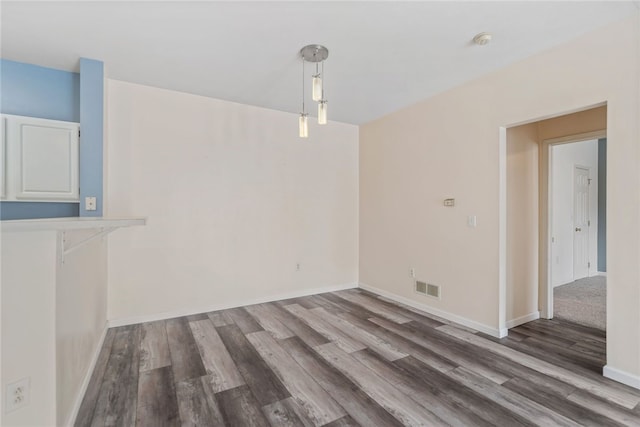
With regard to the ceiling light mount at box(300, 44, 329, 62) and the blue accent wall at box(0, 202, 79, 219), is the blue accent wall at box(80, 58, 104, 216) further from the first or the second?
the ceiling light mount at box(300, 44, 329, 62)

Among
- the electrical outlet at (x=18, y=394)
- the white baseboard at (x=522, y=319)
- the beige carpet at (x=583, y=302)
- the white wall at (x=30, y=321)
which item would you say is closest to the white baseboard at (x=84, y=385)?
the white wall at (x=30, y=321)

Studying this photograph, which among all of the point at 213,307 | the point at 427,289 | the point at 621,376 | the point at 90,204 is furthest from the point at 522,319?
the point at 90,204

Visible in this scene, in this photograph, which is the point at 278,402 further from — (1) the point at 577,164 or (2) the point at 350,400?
Answer: (1) the point at 577,164

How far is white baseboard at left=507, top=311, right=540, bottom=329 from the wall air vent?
0.78m

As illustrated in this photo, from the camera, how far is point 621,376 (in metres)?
2.20

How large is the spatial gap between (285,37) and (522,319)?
3893 millimetres

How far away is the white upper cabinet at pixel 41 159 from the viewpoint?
2569mm

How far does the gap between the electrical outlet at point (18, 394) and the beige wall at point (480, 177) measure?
3.64 meters

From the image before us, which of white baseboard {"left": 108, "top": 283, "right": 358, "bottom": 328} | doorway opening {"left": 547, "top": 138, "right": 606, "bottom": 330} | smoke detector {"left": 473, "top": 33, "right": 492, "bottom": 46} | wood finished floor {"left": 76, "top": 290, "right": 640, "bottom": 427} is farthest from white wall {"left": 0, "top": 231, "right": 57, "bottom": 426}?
doorway opening {"left": 547, "top": 138, "right": 606, "bottom": 330}

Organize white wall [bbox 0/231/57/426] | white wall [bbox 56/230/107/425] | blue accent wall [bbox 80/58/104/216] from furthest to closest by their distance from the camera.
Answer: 1. blue accent wall [bbox 80/58/104/216]
2. white wall [bbox 56/230/107/425]
3. white wall [bbox 0/231/57/426]

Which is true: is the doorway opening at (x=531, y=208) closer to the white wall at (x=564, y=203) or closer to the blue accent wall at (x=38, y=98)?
the white wall at (x=564, y=203)

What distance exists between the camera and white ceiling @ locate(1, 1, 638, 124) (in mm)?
2082

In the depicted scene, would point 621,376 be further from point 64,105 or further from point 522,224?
Result: point 64,105

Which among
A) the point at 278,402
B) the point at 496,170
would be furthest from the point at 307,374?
the point at 496,170
